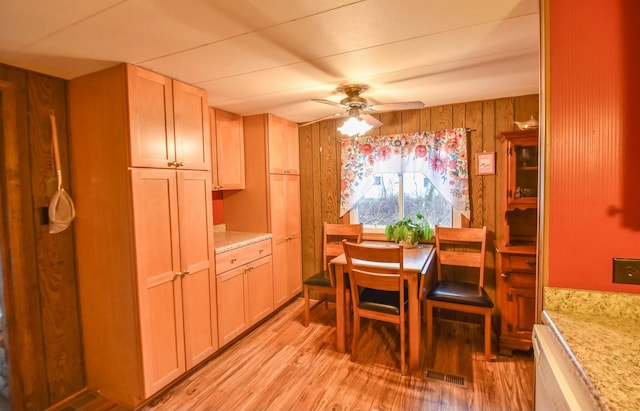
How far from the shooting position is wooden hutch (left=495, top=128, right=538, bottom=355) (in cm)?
247

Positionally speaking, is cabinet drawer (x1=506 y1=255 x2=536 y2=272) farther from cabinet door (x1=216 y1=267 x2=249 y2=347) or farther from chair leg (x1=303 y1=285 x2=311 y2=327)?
cabinet door (x1=216 y1=267 x2=249 y2=347)

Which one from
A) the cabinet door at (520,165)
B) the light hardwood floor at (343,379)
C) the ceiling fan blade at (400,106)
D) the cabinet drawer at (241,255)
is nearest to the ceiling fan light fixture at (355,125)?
the ceiling fan blade at (400,106)

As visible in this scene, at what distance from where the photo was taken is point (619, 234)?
1181 millimetres

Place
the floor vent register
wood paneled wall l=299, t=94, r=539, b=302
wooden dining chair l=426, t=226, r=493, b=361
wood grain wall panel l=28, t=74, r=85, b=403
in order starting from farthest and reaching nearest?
1. wood paneled wall l=299, t=94, r=539, b=302
2. wooden dining chair l=426, t=226, r=493, b=361
3. the floor vent register
4. wood grain wall panel l=28, t=74, r=85, b=403

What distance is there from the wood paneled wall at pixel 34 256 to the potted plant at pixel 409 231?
262cm

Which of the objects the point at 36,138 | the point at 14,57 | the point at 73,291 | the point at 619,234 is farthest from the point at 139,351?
the point at 619,234

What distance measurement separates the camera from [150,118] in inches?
80.5

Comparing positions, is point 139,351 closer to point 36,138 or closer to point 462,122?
point 36,138

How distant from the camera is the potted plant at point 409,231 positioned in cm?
303

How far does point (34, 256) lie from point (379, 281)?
7.56ft

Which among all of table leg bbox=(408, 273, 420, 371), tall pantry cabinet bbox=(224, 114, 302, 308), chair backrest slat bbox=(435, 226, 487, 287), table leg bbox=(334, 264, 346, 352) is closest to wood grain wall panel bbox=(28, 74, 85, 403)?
tall pantry cabinet bbox=(224, 114, 302, 308)

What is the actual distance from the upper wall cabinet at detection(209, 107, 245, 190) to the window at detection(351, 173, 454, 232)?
1.38 metres

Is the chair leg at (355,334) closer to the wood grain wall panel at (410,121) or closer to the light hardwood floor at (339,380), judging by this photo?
the light hardwood floor at (339,380)

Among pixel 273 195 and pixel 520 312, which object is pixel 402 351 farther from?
pixel 273 195
